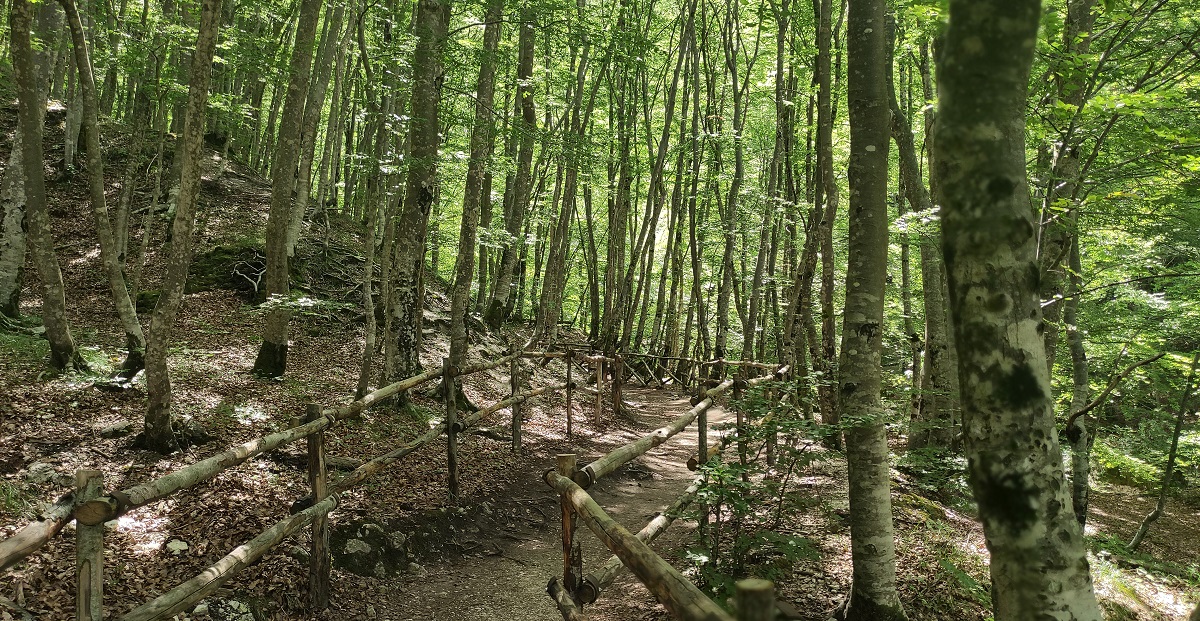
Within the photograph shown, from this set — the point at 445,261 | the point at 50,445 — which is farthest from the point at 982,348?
the point at 445,261

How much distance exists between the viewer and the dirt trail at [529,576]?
4.87 metres

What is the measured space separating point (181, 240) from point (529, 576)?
421 centimetres

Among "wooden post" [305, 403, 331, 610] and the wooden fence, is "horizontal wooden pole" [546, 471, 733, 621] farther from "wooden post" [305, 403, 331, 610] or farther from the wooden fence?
"wooden post" [305, 403, 331, 610]

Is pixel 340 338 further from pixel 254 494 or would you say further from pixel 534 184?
pixel 534 184

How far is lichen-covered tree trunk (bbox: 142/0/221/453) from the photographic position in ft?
17.3

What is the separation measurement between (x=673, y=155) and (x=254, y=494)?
558 inches

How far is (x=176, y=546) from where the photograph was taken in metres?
4.38

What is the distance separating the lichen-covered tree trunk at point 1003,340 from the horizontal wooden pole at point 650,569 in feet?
3.44

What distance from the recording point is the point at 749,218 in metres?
18.1

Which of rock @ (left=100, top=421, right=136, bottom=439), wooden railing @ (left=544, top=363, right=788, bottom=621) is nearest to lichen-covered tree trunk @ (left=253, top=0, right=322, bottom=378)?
rock @ (left=100, top=421, right=136, bottom=439)

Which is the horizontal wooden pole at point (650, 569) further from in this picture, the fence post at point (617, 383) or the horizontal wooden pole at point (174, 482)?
the fence post at point (617, 383)

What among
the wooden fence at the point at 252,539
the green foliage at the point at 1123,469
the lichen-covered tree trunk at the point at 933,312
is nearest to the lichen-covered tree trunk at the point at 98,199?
the wooden fence at the point at 252,539

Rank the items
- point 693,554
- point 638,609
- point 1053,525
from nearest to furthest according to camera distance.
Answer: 1. point 1053,525
2. point 693,554
3. point 638,609

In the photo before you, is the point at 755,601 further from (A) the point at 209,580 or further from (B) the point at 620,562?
(A) the point at 209,580
